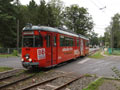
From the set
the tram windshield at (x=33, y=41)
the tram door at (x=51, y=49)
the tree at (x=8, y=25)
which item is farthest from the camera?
the tree at (x=8, y=25)

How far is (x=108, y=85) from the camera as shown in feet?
24.4

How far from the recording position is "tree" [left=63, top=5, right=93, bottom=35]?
174 ft

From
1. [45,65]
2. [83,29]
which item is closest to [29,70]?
[45,65]

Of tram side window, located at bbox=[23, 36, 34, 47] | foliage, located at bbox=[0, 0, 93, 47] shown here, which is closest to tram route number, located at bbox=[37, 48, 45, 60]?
tram side window, located at bbox=[23, 36, 34, 47]

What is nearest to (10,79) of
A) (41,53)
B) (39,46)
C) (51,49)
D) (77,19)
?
(41,53)

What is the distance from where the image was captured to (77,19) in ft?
177

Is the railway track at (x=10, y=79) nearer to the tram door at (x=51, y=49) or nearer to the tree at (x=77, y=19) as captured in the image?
the tram door at (x=51, y=49)

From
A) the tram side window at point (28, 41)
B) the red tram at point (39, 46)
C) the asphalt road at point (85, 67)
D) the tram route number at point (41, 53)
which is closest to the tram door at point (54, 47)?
the red tram at point (39, 46)

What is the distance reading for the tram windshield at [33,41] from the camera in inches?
399

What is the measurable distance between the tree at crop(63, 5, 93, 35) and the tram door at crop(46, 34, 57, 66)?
4164 cm

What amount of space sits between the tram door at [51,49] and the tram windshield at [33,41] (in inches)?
27.8

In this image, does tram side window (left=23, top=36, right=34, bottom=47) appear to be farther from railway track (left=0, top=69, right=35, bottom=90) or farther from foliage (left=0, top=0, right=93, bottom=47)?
foliage (left=0, top=0, right=93, bottom=47)

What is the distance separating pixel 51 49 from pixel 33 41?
1.73 metres

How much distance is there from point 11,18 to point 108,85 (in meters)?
28.3
